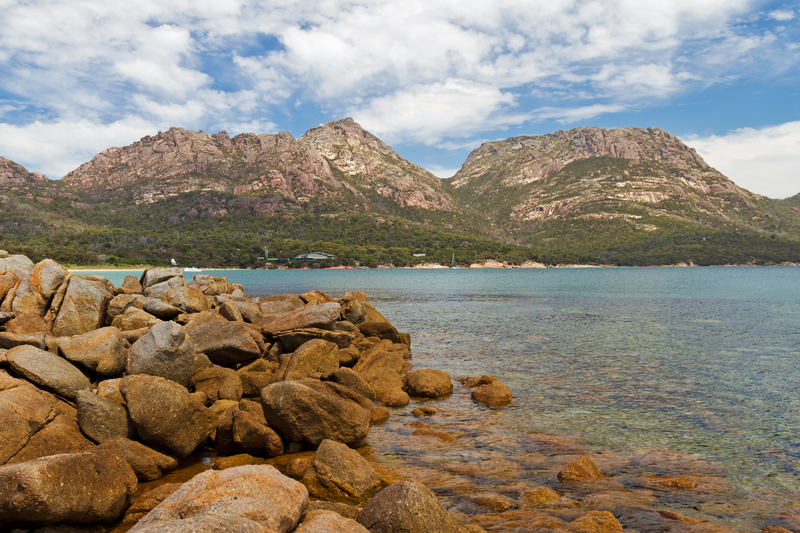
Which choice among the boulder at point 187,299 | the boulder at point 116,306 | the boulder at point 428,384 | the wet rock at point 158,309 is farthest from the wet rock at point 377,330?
the boulder at point 116,306

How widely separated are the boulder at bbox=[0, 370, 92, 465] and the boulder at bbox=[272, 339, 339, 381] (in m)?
5.22

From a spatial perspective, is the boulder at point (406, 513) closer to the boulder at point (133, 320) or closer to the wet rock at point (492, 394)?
the wet rock at point (492, 394)

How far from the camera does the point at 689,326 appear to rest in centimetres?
3045

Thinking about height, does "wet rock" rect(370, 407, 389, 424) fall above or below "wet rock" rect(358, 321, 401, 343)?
below

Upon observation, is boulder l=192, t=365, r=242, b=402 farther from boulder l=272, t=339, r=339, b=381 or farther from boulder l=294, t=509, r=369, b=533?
boulder l=294, t=509, r=369, b=533

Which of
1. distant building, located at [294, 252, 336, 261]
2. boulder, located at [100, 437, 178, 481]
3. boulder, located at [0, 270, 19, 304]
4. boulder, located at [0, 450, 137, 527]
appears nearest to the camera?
boulder, located at [0, 450, 137, 527]

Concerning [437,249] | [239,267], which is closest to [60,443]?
[239,267]

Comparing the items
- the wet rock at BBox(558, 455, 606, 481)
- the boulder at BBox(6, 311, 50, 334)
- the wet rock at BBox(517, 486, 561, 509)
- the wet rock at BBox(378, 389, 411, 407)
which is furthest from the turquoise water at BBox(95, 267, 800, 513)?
the boulder at BBox(6, 311, 50, 334)

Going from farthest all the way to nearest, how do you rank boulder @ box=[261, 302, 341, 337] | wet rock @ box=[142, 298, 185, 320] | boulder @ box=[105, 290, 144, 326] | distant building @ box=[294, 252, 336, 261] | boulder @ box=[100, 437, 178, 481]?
distant building @ box=[294, 252, 336, 261] → wet rock @ box=[142, 298, 185, 320] → boulder @ box=[261, 302, 341, 337] → boulder @ box=[105, 290, 144, 326] → boulder @ box=[100, 437, 178, 481]

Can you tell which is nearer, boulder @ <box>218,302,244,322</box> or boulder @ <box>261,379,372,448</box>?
boulder @ <box>261,379,372,448</box>

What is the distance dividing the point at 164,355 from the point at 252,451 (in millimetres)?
3396

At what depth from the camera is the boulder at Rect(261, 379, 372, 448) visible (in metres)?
9.34

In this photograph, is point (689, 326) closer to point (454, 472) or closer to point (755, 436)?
point (755, 436)

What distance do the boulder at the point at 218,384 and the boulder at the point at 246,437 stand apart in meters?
1.84
